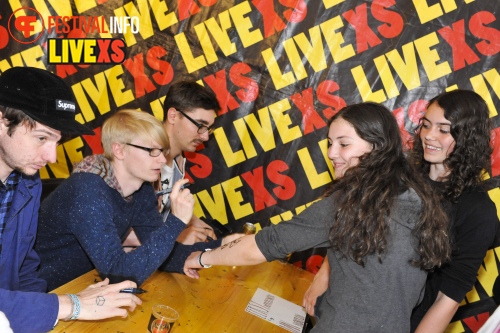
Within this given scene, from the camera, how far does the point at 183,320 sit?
1837mm

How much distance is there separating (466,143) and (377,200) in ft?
2.22

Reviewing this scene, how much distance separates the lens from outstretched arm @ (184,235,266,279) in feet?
5.94

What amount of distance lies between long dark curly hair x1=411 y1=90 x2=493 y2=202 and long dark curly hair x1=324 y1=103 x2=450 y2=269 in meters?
0.42

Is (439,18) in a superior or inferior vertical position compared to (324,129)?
superior

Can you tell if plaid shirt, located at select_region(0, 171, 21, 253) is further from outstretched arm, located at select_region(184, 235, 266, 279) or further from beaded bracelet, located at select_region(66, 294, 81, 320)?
outstretched arm, located at select_region(184, 235, 266, 279)

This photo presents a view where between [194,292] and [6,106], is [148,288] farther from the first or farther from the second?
[6,106]

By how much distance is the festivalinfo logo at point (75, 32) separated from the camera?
3428 mm

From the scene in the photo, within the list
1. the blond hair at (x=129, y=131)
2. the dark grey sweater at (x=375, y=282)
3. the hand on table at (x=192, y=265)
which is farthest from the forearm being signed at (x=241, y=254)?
the blond hair at (x=129, y=131)

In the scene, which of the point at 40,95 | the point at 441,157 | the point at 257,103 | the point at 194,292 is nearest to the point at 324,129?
the point at 257,103

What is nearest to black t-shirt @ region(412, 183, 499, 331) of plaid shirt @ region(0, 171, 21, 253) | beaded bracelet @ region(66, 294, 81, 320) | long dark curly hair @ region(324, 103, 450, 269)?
long dark curly hair @ region(324, 103, 450, 269)

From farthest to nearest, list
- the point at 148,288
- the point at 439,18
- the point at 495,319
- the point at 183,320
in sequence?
the point at 439,18 < the point at 148,288 < the point at 183,320 < the point at 495,319

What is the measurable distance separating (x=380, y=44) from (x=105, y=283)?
2060mm

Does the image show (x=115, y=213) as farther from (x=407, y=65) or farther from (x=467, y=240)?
(x=407, y=65)

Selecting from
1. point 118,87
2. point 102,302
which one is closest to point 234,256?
point 102,302
